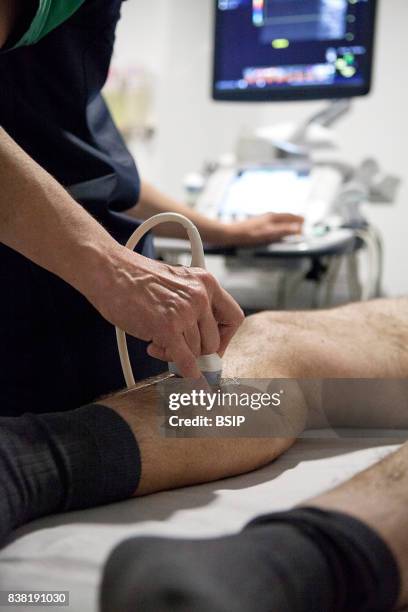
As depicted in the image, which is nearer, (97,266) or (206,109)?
(97,266)

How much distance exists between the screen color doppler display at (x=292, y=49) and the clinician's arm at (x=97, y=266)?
157cm

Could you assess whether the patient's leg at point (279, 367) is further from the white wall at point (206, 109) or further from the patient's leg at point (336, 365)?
the white wall at point (206, 109)

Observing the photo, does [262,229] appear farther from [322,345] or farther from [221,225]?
[322,345]

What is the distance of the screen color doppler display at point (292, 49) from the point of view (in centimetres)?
215

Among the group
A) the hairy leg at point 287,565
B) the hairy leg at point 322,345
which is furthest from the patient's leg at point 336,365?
the hairy leg at point 287,565

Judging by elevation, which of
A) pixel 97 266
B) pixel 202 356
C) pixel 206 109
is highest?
pixel 206 109

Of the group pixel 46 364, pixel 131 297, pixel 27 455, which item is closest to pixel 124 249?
pixel 131 297

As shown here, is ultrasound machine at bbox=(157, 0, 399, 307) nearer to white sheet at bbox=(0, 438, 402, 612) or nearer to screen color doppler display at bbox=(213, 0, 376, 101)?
screen color doppler display at bbox=(213, 0, 376, 101)

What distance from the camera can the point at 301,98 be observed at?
7.45 feet

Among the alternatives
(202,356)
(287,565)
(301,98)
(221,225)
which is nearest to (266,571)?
(287,565)

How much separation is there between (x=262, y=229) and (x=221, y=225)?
117mm

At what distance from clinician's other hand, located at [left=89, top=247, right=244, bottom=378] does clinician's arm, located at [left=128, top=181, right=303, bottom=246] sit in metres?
0.69

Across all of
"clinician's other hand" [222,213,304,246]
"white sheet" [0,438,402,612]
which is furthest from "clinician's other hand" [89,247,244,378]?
"clinician's other hand" [222,213,304,246]

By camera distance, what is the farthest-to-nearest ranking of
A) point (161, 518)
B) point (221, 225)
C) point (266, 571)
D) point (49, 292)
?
point (221, 225) → point (49, 292) → point (161, 518) → point (266, 571)
